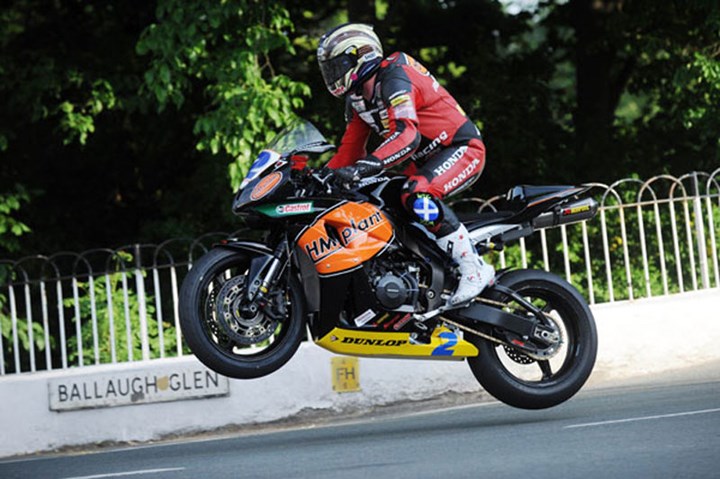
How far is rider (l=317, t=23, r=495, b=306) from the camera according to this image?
707 centimetres

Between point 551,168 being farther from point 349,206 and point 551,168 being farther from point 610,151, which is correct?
point 349,206

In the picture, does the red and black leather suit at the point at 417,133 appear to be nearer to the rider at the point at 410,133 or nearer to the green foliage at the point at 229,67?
the rider at the point at 410,133

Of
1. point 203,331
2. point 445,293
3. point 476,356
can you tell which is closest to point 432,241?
point 445,293

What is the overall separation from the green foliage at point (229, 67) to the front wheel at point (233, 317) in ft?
18.0

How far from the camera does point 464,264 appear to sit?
24.4 ft

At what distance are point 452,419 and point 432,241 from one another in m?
2.41

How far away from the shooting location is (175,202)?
15750 millimetres

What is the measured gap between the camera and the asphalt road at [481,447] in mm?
6430

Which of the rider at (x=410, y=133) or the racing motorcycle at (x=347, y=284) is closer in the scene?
the racing motorcycle at (x=347, y=284)

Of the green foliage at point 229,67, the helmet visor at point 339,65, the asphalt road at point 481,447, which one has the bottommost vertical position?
the asphalt road at point 481,447

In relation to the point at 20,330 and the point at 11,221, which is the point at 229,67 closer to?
the point at 11,221

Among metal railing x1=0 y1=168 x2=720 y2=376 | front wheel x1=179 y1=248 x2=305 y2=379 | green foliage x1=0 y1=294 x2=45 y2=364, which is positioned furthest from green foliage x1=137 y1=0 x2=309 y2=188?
front wheel x1=179 y1=248 x2=305 y2=379

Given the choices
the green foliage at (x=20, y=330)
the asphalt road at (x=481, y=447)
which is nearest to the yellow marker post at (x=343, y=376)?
the asphalt road at (x=481, y=447)

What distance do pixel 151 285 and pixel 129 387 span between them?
3.17 feet
